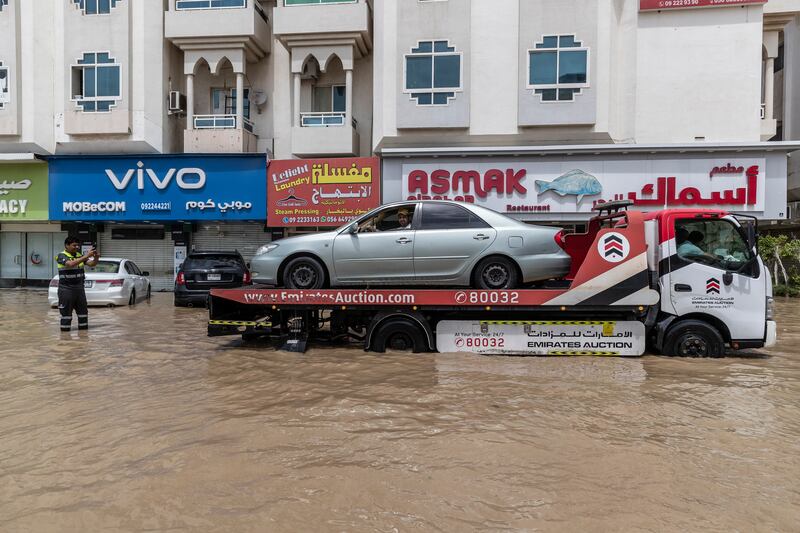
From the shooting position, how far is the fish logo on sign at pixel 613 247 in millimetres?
6969

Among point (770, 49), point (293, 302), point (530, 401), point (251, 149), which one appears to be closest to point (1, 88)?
point (251, 149)

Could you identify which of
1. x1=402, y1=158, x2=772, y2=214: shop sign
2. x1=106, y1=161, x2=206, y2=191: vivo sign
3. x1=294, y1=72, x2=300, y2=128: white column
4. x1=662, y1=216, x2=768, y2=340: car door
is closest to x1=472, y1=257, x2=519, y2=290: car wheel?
x1=662, y1=216, x2=768, y2=340: car door

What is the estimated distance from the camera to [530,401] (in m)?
5.36

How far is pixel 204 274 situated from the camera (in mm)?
13211

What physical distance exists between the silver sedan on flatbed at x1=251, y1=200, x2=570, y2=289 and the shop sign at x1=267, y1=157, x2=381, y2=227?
9.08 metres

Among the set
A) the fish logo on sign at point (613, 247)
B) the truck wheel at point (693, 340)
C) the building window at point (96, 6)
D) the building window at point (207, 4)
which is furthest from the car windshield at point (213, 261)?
the building window at point (96, 6)

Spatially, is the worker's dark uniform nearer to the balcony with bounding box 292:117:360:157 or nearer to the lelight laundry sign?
the balcony with bounding box 292:117:360:157

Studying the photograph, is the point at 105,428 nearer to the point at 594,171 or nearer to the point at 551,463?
the point at 551,463

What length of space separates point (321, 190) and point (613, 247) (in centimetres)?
1158

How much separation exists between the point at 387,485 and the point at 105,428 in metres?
2.77

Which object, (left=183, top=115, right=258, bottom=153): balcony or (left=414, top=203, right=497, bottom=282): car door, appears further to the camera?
(left=183, top=115, right=258, bottom=153): balcony

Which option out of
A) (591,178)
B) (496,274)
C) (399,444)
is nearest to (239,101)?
(591,178)

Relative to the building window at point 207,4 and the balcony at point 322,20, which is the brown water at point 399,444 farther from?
the building window at point 207,4

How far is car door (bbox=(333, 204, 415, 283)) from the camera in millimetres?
7410
